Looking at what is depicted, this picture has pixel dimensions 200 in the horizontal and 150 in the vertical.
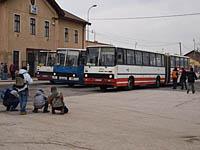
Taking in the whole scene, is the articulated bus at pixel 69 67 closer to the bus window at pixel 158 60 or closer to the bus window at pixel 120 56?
the bus window at pixel 120 56

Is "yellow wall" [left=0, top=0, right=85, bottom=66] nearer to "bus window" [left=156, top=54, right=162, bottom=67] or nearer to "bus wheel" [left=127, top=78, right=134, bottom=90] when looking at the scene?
"bus window" [left=156, top=54, right=162, bottom=67]

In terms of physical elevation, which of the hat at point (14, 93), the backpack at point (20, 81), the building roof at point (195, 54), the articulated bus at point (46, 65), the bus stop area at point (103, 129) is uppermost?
the building roof at point (195, 54)

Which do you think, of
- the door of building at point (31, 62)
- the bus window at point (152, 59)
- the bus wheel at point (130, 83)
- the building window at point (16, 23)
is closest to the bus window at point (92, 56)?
the bus wheel at point (130, 83)

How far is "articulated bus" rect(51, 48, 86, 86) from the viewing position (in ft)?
104

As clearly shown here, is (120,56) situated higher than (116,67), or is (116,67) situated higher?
(120,56)

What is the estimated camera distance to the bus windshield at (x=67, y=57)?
3231 centimetres

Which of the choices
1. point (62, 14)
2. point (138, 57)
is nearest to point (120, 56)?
point (138, 57)

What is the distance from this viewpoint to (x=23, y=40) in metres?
46.9

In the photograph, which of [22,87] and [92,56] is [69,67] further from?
[22,87]

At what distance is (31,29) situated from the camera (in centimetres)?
4856

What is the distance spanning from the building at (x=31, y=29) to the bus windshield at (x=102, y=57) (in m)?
17.7

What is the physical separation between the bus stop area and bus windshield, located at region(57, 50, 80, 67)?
45.1ft

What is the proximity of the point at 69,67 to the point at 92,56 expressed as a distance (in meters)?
3.87

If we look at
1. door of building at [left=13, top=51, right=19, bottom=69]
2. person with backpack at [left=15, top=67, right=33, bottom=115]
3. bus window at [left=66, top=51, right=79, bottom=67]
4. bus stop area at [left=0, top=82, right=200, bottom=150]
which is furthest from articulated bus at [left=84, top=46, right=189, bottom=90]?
door of building at [left=13, top=51, right=19, bottom=69]
